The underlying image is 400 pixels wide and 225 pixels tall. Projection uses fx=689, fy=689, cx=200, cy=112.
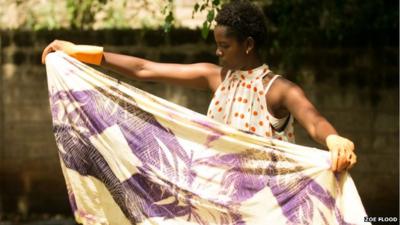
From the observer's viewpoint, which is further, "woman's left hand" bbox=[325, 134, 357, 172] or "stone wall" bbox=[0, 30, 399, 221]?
"stone wall" bbox=[0, 30, 399, 221]

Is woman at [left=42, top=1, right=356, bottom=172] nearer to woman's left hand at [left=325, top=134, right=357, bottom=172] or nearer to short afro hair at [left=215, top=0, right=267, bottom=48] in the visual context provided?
short afro hair at [left=215, top=0, right=267, bottom=48]

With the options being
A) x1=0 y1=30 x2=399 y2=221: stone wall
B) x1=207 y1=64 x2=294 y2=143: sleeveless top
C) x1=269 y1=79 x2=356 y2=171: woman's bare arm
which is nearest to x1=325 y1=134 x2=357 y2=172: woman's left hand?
x1=269 y1=79 x2=356 y2=171: woman's bare arm

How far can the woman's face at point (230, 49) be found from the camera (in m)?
3.59

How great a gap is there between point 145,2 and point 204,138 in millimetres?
2935

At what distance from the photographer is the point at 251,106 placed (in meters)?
3.57

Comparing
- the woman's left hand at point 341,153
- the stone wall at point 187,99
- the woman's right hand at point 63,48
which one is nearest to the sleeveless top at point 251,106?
the woman's left hand at point 341,153

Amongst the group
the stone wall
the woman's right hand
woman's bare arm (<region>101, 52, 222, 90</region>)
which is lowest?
the stone wall

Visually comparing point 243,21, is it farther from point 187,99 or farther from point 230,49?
point 187,99

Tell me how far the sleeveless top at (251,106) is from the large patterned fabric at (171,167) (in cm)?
12

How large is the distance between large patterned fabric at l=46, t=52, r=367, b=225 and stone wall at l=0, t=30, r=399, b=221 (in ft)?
8.25

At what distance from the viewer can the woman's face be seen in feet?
11.8

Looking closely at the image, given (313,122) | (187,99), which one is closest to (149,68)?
(313,122)

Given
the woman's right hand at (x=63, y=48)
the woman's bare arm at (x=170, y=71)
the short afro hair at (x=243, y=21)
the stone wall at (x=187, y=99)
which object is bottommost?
the stone wall at (x=187, y=99)

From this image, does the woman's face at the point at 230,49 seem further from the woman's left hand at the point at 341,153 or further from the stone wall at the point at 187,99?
the stone wall at the point at 187,99
